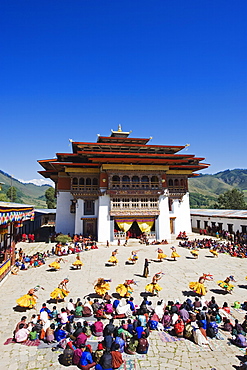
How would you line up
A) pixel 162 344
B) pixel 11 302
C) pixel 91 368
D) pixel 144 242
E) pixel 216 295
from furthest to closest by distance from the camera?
pixel 144 242
pixel 216 295
pixel 11 302
pixel 162 344
pixel 91 368

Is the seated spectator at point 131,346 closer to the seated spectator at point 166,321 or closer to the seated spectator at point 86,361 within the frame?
the seated spectator at point 86,361

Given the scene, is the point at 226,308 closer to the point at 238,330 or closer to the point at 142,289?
the point at 238,330

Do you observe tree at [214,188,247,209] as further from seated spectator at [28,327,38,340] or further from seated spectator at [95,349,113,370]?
seated spectator at [95,349,113,370]

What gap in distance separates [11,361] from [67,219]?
2263cm

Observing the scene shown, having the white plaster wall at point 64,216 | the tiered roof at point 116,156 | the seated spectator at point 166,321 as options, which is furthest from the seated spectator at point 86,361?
the white plaster wall at point 64,216

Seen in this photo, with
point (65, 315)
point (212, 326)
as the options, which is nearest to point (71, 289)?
point (65, 315)

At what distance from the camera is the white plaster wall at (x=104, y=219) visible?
2501 cm

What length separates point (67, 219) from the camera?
28672 millimetres

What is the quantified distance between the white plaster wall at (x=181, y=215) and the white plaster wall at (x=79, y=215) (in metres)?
11.5

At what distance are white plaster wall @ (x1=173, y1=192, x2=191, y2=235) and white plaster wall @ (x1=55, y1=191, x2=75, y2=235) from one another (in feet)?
42.4

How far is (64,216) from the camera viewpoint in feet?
94.0

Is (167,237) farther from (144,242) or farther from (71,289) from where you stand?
(71,289)

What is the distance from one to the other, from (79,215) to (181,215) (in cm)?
1307

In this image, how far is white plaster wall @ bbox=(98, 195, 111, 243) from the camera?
25.0m
